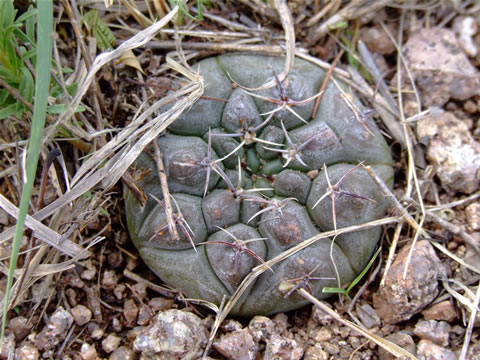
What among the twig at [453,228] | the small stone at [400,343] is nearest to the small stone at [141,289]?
the small stone at [400,343]

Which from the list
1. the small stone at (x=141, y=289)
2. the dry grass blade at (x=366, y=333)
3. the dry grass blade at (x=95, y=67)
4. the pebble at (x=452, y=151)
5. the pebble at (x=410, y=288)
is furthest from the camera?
the pebble at (x=452, y=151)

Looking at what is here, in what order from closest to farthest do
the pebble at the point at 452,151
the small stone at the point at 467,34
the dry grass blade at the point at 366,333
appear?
the dry grass blade at the point at 366,333
the pebble at the point at 452,151
the small stone at the point at 467,34

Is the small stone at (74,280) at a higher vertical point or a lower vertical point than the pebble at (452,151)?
lower

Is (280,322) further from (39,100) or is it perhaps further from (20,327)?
(39,100)

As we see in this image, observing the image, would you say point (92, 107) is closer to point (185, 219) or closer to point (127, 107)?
point (127, 107)

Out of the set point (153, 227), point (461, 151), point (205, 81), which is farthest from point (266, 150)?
point (461, 151)

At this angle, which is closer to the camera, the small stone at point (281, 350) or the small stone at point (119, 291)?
the small stone at point (281, 350)

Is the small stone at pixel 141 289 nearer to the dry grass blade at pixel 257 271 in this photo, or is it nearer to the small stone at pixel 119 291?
the small stone at pixel 119 291

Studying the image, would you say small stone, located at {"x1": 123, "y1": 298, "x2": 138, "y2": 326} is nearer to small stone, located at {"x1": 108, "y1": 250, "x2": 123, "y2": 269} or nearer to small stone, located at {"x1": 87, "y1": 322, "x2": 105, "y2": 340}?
small stone, located at {"x1": 87, "y1": 322, "x2": 105, "y2": 340}
